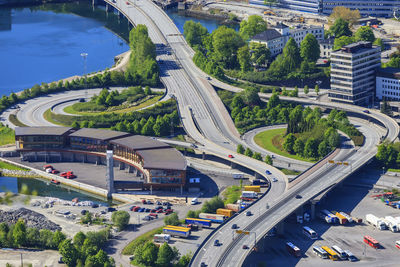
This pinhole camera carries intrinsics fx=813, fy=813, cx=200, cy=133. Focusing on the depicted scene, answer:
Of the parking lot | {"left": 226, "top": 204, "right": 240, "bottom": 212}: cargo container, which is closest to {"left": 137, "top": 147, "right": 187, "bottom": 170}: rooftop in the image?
{"left": 226, "top": 204, "right": 240, "bottom": 212}: cargo container

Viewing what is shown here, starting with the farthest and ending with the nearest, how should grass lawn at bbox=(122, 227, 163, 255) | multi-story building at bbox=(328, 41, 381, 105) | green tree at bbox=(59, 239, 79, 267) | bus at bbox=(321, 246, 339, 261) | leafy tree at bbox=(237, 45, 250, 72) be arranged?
leafy tree at bbox=(237, 45, 250, 72)
multi-story building at bbox=(328, 41, 381, 105)
grass lawn at bbox=(122, 227, 163, 255)
bus at bbox=(321, 246, 339, 261)
green tree at bbox=(59, 239, 79, 267)

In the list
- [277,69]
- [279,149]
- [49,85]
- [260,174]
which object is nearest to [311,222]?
[260,174]

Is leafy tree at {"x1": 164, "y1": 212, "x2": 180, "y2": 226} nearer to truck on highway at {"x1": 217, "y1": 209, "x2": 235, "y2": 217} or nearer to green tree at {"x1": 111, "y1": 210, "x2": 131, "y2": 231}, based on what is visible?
green tree at {"x1": 111, "y1": 210, "x2": 131, "y2": 231}

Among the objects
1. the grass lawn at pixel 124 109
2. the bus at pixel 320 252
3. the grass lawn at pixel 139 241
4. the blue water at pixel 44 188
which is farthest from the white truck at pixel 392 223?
the grass lawn at pixel 124 109

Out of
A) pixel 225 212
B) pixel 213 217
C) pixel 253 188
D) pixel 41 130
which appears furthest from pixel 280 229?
pixel 41 130

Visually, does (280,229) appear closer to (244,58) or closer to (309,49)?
(244,58)

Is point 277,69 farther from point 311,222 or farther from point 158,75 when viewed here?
point 311,222
